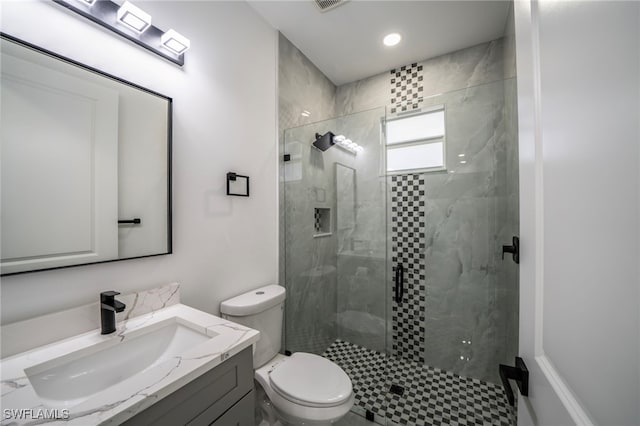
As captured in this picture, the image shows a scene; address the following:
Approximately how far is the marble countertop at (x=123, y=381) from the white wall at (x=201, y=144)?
151 mm

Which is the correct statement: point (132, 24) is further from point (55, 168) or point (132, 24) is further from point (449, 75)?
point (449, 75)

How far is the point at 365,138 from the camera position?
6.69ft

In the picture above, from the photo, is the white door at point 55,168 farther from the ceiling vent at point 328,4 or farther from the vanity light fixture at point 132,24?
the ceiling vent at point 328,4

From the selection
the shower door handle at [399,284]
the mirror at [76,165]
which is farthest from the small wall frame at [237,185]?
the shower door handle at [399,284]

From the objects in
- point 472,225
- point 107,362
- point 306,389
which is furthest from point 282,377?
point 472,225

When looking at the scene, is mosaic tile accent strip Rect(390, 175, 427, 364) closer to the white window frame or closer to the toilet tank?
the white window frame

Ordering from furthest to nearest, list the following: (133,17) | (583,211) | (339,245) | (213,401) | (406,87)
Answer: (406,87) < (339,245) < (133,17) < (213,401) < (583,211)

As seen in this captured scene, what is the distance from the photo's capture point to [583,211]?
0.37 m

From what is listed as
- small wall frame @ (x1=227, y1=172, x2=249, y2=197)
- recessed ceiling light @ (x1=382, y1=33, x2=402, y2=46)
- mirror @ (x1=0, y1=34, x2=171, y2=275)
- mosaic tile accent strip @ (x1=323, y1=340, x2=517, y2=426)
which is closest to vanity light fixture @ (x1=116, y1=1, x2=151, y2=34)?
mirror @ (x1=0, y1=34, x2=171, y2=275)

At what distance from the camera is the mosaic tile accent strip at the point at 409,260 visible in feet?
6.77

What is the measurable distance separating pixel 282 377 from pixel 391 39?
2520 mm

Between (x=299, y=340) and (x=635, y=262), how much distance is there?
210 centimetres

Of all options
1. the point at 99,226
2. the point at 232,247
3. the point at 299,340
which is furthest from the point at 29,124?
the point at 299,340

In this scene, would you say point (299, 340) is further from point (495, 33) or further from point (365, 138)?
point (495, 33)
